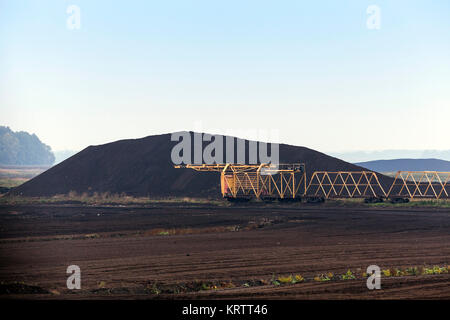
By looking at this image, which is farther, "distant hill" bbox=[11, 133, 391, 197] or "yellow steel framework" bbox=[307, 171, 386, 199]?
"distant hill" bbox=[11, 133, 391, 197]

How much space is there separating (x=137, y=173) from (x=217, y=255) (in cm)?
8031

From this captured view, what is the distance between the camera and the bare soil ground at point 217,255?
17828 mm

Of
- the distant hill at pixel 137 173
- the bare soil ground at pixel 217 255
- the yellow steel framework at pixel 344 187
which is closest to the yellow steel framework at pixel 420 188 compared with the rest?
the yellow steel framework at pixel 344 187

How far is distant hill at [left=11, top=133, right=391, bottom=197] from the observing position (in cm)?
9644

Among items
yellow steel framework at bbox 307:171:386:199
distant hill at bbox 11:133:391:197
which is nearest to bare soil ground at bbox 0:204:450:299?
yellow steel framework at bbox 307:171:386:199

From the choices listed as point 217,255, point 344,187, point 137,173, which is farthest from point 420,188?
point 217,255

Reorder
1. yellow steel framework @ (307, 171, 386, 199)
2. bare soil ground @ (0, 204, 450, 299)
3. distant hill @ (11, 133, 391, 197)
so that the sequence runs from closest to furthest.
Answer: bare soil ground @ (0, 204, 450, 299)
yellow steel framework @ (307, 171, 386, 199)
distant hill @ (11, 133, 391, 197)

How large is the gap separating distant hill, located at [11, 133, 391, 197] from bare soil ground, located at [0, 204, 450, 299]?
49.4 meters

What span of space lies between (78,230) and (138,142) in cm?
8034

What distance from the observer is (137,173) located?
10525 centimetres

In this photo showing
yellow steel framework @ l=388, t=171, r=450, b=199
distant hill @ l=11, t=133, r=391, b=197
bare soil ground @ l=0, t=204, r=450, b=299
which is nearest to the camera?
bare soil ground @ l=0, t=204, r=450, b=299

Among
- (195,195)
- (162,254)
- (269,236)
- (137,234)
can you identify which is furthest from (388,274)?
→ (195,195)

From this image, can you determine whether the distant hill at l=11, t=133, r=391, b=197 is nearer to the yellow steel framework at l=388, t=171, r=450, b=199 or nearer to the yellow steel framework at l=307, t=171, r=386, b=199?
the yellow steel framework at l=307, t=171, r=386, b=199
